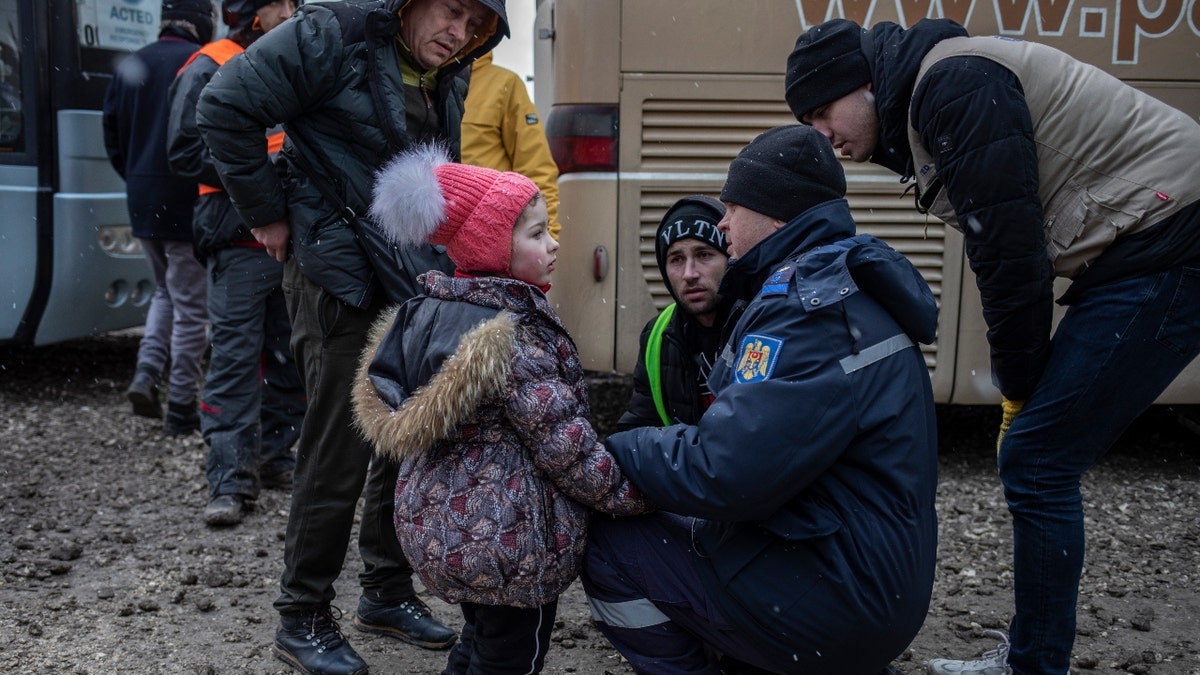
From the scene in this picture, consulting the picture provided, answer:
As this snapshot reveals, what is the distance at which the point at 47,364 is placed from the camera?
Answer: 7.41 m

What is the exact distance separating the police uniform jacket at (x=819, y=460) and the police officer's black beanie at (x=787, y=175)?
0.06 m

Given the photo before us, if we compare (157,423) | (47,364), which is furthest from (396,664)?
(47,364)

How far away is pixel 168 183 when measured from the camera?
5625mm

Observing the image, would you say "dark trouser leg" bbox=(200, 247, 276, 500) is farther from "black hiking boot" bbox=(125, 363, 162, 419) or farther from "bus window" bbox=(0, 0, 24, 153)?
"bus window" bbox=(0, 0, 24, 153)

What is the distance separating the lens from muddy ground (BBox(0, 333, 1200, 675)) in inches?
134

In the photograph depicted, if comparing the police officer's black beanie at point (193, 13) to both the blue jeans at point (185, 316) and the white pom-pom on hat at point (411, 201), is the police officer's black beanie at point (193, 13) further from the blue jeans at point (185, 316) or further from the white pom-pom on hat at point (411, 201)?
the white pom-pom on hat at point (411, 201)

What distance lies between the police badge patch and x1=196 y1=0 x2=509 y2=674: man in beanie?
3.85 feet

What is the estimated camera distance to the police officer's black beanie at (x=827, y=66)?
2.76 meters

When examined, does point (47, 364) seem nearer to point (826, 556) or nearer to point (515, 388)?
point (515, 388)

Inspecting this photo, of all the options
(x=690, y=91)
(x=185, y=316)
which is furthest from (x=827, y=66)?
(x=185, y=316)

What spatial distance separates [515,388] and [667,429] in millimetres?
322

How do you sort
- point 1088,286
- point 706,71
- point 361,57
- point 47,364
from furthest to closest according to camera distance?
1. point 47,364
2. point 706,71
3. point 361,57
4. point 1088,286

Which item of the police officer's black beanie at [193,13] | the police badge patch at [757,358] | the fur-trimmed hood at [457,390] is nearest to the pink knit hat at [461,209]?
the fur-trimmed hood at [457,390]

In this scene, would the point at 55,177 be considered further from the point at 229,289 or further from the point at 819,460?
the point at 819,460
